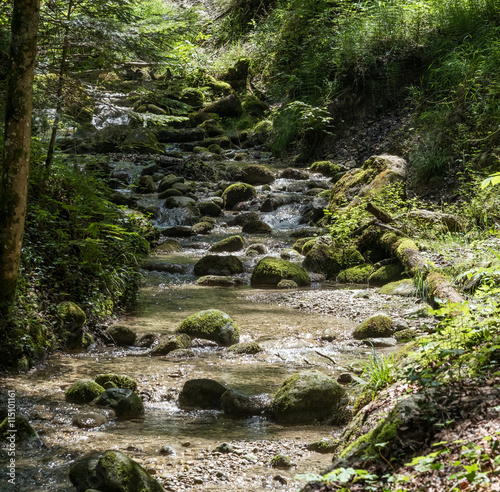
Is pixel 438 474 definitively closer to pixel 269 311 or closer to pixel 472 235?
pixel 269 311

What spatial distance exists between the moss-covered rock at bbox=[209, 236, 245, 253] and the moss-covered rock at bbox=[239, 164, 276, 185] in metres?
4.89

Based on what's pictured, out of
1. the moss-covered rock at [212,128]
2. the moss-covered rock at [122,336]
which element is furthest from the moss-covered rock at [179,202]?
the moss-covered rock at [122,336]

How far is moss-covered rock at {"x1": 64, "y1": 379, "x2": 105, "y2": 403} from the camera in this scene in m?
4.59

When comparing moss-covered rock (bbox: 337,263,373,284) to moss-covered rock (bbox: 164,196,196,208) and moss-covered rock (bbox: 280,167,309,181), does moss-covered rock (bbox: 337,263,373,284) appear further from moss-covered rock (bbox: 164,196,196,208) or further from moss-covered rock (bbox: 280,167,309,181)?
moss-covered rock (bbox: 280,167,309,181)

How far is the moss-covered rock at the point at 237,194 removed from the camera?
15402 mm

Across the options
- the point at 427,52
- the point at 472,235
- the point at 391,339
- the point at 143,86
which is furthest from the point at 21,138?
the point at 427,52

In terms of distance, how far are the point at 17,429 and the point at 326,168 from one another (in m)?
14.0

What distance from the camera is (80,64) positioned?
285 inches

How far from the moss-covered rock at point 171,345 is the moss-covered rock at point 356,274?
4.55m

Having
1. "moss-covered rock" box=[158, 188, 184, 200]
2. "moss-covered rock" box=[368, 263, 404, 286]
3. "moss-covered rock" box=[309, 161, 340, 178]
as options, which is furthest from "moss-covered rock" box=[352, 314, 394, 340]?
"moss-covered rock" box=[309, 161, 340, 178]

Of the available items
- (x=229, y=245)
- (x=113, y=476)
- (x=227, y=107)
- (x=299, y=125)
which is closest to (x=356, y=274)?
(x=229, y=245)

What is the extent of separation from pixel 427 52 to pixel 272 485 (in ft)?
50.8

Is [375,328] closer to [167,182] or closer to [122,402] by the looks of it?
[122,402]

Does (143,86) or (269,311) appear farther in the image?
(269,311)
